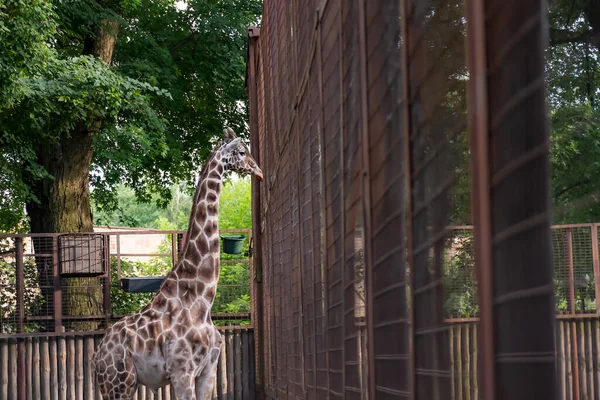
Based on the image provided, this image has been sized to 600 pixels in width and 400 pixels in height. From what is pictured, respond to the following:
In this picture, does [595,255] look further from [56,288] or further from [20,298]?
[56,288]

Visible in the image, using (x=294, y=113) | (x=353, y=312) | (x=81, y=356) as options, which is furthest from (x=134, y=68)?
(x=353, y=312)

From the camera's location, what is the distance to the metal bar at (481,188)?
935 mm

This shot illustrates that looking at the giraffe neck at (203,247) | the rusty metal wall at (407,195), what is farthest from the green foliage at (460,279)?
the giraffe neck at (203,247)

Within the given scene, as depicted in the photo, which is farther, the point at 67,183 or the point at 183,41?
the point at 183,41

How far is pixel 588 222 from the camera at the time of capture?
75 cm

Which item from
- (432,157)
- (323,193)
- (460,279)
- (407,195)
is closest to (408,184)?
(407,195)

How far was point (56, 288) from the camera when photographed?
17.8 meters

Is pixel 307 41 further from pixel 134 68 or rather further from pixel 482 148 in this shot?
pixel 134 68

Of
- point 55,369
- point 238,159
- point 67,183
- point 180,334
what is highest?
point 67,183

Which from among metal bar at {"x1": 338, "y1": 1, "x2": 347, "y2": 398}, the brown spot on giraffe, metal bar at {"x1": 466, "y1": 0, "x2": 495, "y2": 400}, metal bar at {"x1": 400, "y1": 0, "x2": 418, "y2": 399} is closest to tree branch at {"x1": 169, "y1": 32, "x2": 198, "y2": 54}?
the brown spot on giraffe

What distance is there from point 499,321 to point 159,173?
26037mm

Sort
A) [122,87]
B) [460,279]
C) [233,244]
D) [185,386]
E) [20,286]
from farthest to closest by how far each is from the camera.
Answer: [122,87] → [233,244] → [20,286] → [185,386] → [460,279]

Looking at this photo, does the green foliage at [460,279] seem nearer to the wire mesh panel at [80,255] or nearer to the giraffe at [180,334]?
the giraffe at [180,334]

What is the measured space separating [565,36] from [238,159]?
950cm
